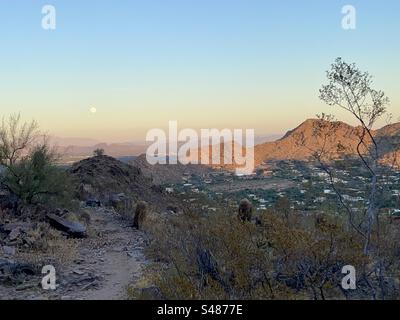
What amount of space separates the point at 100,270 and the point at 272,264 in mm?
5152

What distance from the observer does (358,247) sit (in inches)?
303

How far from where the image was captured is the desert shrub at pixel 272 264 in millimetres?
7355

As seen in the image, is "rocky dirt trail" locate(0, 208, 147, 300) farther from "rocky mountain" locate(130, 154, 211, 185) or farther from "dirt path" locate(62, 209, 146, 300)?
"rocky mountain" locate(130, 154, 211, 185)

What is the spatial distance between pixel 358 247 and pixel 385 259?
1.26 metres

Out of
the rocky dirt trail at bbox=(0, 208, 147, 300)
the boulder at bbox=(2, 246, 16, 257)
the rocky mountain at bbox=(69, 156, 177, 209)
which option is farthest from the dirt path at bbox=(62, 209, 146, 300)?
the rocky mountain at bbox=(69, 156, 177, 209)

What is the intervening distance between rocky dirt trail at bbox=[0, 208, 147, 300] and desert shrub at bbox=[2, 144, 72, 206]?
2.24 m

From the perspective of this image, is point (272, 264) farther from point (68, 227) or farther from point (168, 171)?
point (168, 171)

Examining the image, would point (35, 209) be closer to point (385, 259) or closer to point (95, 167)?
point (385, 259)

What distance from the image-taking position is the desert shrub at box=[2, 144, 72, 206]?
1694cm

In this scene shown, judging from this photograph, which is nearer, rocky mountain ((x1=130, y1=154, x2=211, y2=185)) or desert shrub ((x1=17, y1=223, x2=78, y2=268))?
desert shrub ((x1=17, y1=223, x2=78, y2=268))

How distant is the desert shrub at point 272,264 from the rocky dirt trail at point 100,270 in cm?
196

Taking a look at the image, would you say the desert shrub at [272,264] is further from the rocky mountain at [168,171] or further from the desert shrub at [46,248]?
the rocky mountain at [168,171]

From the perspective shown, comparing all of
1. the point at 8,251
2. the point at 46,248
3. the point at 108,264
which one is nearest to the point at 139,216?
the point at 46,248

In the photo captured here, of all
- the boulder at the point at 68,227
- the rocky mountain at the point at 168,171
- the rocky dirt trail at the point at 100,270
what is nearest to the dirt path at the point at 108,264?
the rocky dirt trail at the point at 100,270
